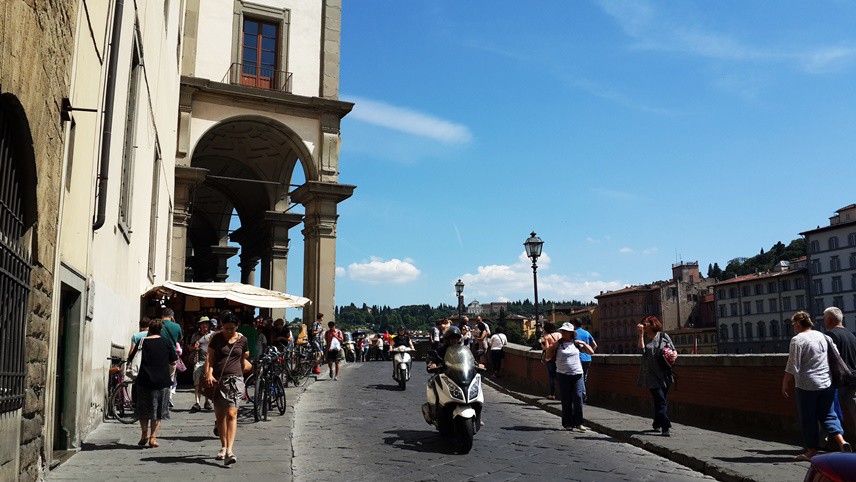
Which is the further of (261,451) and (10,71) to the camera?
(261,451)

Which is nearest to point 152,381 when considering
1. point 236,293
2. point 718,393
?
point 236,293

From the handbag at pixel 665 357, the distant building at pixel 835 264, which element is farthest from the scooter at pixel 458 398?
the distant building at pixel 835 264

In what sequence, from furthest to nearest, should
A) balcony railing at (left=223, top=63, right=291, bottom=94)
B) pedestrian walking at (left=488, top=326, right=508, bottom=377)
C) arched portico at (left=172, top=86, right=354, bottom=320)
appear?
balcony railing at (left=223, top=63, right=291, bottom=94)
arched portico at (left=172, top=86, right=354, bottom=320)
pedestrian walking at (left=488, top=326, right=508, bottom=377)

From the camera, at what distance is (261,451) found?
26.7ft

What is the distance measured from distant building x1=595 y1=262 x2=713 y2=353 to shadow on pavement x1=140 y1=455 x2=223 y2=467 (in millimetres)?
111312

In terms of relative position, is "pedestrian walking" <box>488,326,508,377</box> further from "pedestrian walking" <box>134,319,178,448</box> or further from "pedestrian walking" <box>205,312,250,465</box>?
"pedestrian walking" <box>205,312,250,465</box>

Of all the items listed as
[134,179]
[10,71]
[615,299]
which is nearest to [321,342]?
[134,179]

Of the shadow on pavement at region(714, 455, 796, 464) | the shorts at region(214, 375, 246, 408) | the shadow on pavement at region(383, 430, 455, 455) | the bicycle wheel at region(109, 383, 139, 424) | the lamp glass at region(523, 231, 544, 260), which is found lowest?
the shadow on pavement at region(383, 430, 455, 455)

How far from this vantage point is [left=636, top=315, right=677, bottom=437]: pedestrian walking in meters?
9.32

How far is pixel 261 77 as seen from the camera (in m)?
24.8

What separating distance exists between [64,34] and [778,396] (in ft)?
28.0

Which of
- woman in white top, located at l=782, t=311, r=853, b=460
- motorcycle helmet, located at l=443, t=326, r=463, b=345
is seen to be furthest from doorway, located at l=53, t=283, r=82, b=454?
woman in white top, located at l=782, t=311, r=853, b=460

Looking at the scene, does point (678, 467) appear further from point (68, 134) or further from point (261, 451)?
point (68, 134)

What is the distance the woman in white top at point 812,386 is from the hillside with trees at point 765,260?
127m
